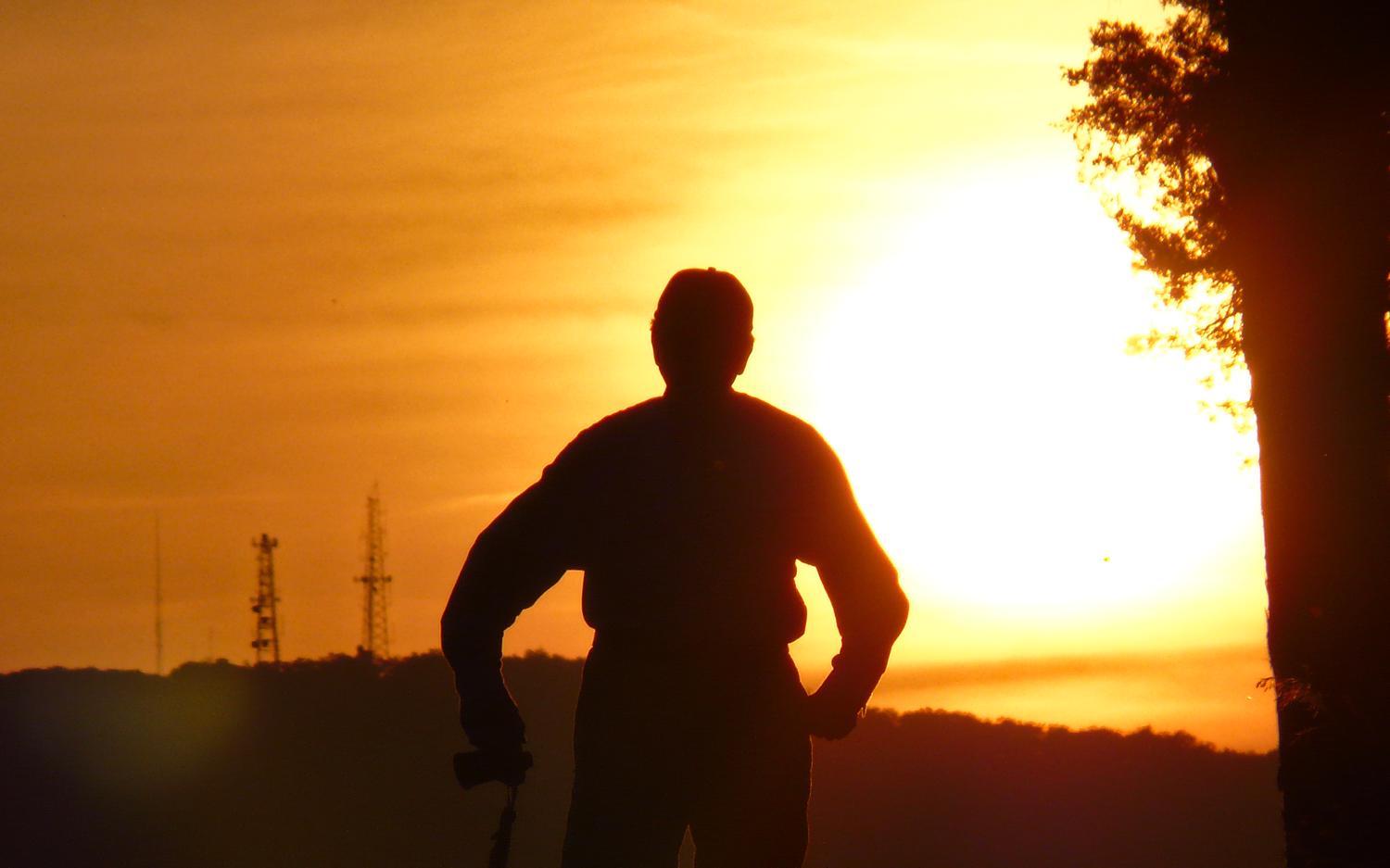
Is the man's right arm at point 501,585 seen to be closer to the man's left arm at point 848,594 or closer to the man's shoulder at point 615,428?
the man's shoulder at point 615,428

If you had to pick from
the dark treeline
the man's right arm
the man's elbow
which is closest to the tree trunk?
the man's elbow

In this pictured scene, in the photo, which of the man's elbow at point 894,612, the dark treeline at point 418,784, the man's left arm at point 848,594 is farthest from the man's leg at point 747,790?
the dark treeline at point 418,784

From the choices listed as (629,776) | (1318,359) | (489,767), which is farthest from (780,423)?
(1318,359)

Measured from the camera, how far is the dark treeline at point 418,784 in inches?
1411

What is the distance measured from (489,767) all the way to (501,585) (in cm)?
54

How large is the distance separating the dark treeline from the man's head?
25.0 m

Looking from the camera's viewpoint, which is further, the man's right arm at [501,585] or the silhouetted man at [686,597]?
the man's right arm at [501,585]

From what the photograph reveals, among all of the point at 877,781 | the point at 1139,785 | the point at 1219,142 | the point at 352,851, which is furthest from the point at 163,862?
the point at 1219,142

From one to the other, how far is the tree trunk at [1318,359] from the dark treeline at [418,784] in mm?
19329

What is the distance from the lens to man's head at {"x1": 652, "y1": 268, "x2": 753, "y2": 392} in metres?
5.26

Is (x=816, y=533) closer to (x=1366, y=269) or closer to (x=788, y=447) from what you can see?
(x=788, y=447)

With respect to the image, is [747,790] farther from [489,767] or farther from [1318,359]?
[1318,359]

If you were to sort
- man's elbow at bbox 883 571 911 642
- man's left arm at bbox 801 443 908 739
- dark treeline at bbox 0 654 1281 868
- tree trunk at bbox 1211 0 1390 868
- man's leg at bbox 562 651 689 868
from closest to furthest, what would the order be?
man's leg at bbox 562 651 689 868
man's left arm at bbox 801 443 908 739
man's elbow at bbox 883 571 911 642
tree trunk at bbox 1211 0 1390 868
dark treeline at bbox 0 654 1281 868

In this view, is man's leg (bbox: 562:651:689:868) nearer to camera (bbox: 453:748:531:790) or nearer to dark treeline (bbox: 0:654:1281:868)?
camera (bbox: 453:748:531:790)
